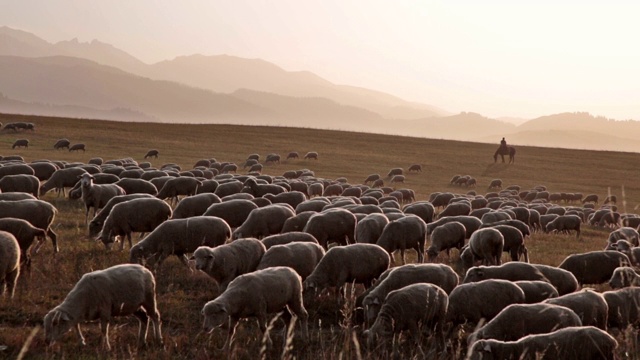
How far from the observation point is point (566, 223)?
26.3m

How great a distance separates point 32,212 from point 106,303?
22.4ft

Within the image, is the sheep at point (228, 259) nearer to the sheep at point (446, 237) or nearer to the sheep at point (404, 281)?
the sheep at point (404, 281)

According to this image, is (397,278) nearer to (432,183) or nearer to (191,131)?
(432,183)

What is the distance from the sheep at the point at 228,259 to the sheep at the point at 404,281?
260cm

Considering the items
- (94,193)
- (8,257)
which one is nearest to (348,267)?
(8,257)

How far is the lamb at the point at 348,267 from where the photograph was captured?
11883 mm

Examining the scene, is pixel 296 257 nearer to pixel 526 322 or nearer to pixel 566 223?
pixel 526 322

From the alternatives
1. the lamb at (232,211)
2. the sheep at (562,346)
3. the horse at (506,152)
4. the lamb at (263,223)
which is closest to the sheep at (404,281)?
the sheep at (562,346)

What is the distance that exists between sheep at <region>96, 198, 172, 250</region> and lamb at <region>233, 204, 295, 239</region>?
6.74ft

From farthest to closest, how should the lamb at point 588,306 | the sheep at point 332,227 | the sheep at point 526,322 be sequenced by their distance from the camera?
1. the sheep at point 332,227
2. the lamb at point 588,306
3. the sheep at point 526,322

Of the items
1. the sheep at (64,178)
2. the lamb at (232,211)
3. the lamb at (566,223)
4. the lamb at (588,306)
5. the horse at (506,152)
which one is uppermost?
the horse at (506,152)

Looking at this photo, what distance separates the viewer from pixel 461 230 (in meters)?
17.5

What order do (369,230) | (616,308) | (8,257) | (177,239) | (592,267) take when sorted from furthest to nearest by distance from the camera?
(369,230) < (177,239) < (592,267) < (8,257) < (616,308)

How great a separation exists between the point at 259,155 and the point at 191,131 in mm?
13447
